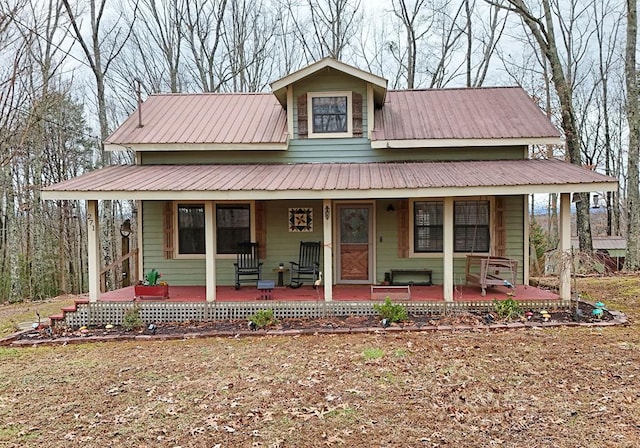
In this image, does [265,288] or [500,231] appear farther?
[500,231]

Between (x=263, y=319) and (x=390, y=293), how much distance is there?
8.14ft

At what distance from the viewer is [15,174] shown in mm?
15703

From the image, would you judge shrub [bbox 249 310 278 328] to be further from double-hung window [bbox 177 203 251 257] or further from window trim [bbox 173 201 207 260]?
window trim [bbox 173 201 207 260]

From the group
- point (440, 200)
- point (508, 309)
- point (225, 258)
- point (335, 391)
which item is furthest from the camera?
point (225, 258)

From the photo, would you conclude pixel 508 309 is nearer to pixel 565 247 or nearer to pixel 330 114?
pixel 565 247

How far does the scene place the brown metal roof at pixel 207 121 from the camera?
358 inches

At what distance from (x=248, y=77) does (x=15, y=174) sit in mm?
10792

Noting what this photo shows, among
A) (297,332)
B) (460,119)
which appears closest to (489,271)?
(460,119)

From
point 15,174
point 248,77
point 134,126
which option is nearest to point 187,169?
point 134,126

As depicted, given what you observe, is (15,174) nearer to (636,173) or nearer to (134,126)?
(134,126)

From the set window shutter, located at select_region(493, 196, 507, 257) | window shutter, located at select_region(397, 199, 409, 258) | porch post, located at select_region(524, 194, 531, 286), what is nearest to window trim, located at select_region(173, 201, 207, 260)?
window shutter, located at select_region(397, 199, 409, 258)

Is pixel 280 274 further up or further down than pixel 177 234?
further down

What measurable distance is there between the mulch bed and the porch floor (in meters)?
0.42

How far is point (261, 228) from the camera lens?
9.16m
